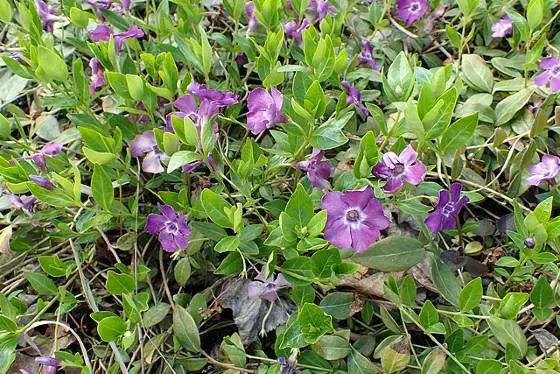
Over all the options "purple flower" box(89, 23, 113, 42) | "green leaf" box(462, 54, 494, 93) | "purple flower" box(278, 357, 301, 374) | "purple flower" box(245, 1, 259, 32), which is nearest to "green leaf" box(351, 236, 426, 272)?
"purple flower" box(278, 357, 301, 374)

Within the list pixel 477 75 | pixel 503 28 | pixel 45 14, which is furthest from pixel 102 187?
pixel 503 28

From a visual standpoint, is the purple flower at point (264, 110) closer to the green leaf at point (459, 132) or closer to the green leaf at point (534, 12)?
the green leaf at point (459, 132)

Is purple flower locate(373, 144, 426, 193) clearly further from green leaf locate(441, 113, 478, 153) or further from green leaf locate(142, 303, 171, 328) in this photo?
green leaf locate(142, 303, 171, 328)

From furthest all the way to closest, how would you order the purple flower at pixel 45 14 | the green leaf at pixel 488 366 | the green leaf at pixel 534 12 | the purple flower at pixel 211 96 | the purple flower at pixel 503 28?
the purple flower at pixel 503 28 < the purple flower at pixel 45 14 < the green leaf at pixel 534 12 < the purple flower at pixel 211 96 < the green leaf at pixel 488 366

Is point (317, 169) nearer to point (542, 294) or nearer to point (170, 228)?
point (170, 228)

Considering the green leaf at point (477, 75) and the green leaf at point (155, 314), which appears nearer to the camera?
the green leaf at point (155, 314)

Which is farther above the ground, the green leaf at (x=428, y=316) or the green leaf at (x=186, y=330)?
the green leaf at (x=428, y=316)

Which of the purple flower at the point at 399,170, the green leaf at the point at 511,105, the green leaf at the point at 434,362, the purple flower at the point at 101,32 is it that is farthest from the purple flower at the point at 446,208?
the purple flower at the point at 101,32
